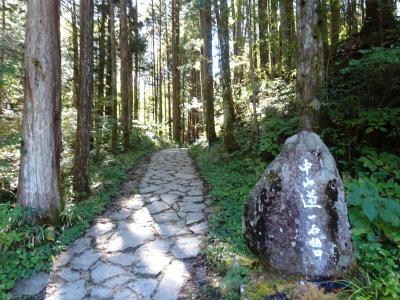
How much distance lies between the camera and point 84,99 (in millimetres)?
6391

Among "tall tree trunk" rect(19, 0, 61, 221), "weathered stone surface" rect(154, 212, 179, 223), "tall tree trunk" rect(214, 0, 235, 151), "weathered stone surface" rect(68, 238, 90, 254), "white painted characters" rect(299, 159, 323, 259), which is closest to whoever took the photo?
"white painted characters" rect(299, 159, 323, 259)

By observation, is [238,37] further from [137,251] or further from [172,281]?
[172,281]

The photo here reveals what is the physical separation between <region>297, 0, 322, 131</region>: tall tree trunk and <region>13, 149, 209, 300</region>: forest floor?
2.52 meters

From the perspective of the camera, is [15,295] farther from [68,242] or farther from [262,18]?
[262,18]

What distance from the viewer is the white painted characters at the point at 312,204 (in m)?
2.81

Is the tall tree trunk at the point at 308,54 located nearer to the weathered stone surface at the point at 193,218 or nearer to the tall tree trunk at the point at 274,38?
the weathered stone surface at the point at 193,218

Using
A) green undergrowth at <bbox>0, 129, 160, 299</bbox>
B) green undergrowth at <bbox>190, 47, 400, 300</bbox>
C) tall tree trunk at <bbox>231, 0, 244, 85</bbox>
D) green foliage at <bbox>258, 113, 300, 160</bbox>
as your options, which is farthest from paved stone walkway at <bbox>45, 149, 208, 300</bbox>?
tall tree trunk at <bbox>231, 0, 244, 85</bbox>

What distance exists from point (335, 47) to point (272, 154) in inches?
132

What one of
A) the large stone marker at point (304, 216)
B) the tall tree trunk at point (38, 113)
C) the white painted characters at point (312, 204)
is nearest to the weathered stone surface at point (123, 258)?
the tall tree trunk at point (38, 113)

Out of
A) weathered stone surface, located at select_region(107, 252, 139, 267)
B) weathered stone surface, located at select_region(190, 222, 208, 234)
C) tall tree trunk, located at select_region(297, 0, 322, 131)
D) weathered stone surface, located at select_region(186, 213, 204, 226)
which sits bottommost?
weathered stone surface, located at select_region(107, 252, 139, 267)

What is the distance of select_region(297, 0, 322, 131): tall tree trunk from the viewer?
16.2 ft

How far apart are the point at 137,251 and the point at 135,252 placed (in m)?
0.03

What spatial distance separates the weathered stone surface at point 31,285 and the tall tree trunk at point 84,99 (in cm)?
266

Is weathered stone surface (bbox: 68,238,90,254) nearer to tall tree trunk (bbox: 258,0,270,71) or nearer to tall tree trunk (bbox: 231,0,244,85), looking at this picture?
tall tree trunk (bbox: 231,0,244,85)
